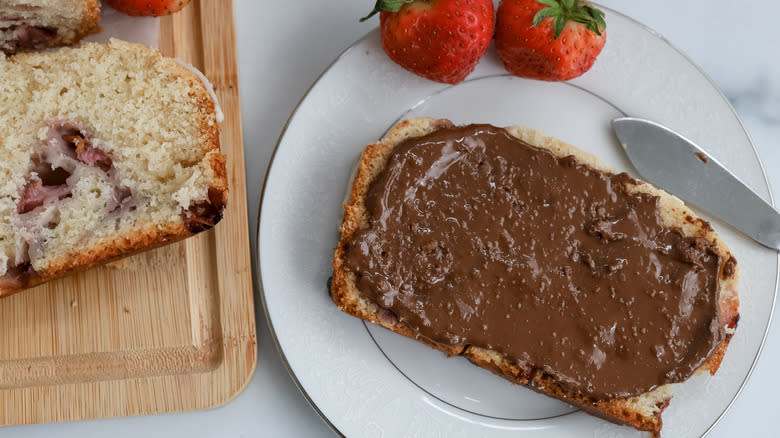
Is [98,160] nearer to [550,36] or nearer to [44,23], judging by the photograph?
[44,23]

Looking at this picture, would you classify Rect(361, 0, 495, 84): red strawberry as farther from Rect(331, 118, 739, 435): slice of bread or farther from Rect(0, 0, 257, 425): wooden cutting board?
Rect(0, 0, 257, 425): wooden cutting board

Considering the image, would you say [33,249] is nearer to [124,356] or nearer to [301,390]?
[124,356]

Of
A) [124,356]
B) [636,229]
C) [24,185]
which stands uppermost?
[636,229]

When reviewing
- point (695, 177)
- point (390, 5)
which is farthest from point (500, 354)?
point (390, 5)

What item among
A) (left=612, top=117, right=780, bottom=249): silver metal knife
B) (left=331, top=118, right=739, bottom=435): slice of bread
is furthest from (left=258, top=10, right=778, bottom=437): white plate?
(left=331, top=118, right=739, bottom=435): slice of bread

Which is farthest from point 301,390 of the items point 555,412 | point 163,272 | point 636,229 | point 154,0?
point 154,0

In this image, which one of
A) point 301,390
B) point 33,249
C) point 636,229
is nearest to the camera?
point 33,249

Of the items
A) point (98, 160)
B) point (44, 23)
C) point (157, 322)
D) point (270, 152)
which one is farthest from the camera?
point (270, 152)
